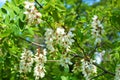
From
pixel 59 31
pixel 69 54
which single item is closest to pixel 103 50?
pixel 69 54

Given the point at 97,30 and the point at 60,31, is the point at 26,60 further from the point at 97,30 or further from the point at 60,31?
the point at 97,30

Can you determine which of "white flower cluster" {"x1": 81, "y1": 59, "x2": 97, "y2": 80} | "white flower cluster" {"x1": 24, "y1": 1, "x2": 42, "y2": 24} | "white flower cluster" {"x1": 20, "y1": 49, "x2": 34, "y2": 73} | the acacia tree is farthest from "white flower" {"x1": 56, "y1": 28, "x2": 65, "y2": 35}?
"white flower cluster" {"x1": 20, "y1": 49, "x2": 34, "y2": 73}

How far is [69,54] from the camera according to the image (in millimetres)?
3641

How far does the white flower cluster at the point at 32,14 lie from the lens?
11.3 feet

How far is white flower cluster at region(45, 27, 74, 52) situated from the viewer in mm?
3402

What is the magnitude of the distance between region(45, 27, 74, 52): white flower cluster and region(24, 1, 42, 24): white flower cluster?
0.15 m

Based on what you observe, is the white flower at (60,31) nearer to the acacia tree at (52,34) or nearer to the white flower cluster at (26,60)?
the acacia tree at (52,34)

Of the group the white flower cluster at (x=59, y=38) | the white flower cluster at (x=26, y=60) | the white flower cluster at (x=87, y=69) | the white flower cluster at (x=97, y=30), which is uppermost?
the white flower cluster at (x=26, y=60)

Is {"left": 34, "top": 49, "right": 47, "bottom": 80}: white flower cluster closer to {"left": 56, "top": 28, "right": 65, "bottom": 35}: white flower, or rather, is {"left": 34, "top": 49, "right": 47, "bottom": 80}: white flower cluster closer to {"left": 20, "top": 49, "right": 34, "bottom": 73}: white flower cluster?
{"left": 20, "top": 49, "right": 34, "bottom": 73}: white flower cluster

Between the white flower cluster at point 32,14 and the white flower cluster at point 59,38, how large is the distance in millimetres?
147

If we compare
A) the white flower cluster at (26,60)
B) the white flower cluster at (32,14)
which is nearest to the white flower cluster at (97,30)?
the white flower cluster at (32,14)

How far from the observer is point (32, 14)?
135 inches

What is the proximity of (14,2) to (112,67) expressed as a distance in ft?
5.17

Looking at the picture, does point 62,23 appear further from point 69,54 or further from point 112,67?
Result: point 112,67
